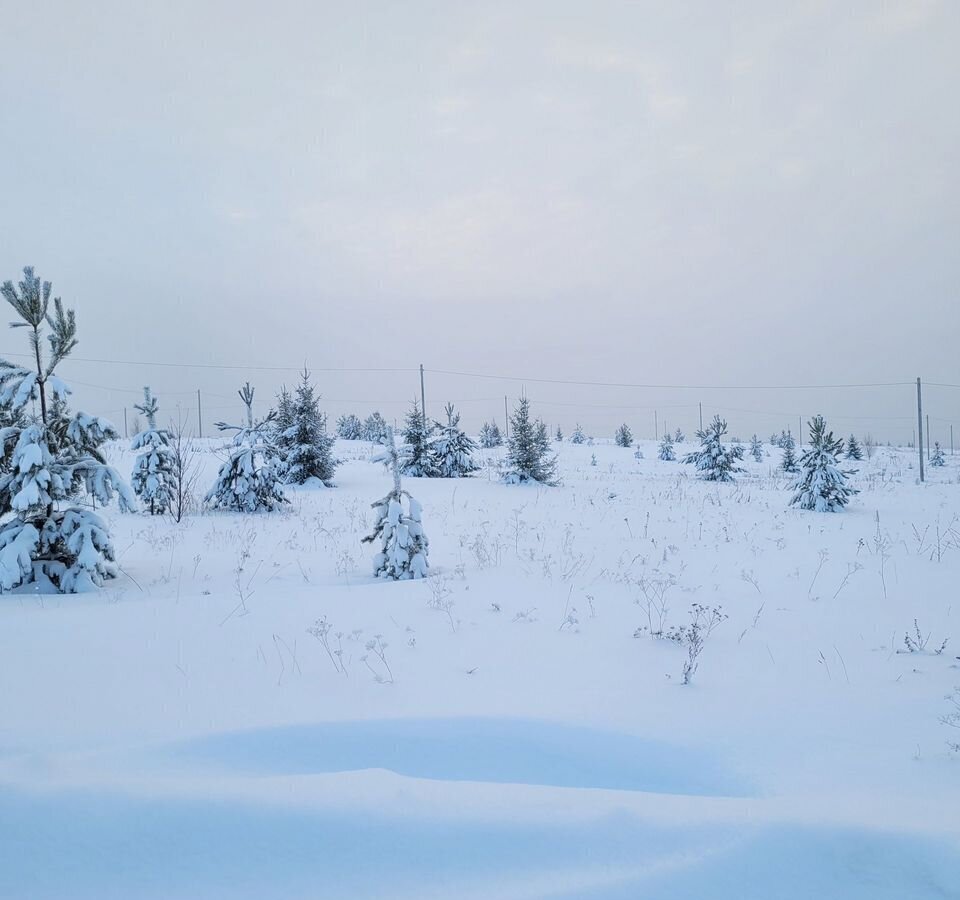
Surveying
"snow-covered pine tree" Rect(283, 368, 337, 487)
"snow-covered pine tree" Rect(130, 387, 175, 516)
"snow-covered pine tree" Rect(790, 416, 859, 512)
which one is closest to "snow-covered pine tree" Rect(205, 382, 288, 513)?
"snow-covered pine tree" Rect(130, 387, 175, 516)

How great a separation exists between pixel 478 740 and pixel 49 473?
18.3 ft

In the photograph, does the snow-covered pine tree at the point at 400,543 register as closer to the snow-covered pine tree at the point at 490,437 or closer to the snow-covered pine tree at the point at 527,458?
the snow-covered pine tree at the point at 527,458

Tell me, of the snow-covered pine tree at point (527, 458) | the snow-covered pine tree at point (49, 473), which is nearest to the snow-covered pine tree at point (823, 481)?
the snow-covered pine tree at point (527, 458)

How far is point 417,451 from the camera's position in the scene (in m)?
23.3

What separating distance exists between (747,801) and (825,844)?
33 cm

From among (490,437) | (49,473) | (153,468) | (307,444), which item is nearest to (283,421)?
(307,444)

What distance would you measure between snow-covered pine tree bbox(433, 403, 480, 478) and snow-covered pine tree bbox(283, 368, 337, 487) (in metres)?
4.74

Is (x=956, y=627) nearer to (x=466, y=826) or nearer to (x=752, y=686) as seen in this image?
(x=752, y=686)

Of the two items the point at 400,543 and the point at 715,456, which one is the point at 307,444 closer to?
the point at 400,543

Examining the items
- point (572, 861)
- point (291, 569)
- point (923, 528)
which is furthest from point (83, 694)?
point (923, 528)

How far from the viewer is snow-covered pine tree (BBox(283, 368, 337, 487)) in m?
19.9

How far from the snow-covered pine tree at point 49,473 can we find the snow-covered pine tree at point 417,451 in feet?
54.8

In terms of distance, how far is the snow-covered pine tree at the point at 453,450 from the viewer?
75.8 ft

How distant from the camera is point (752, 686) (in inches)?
143
